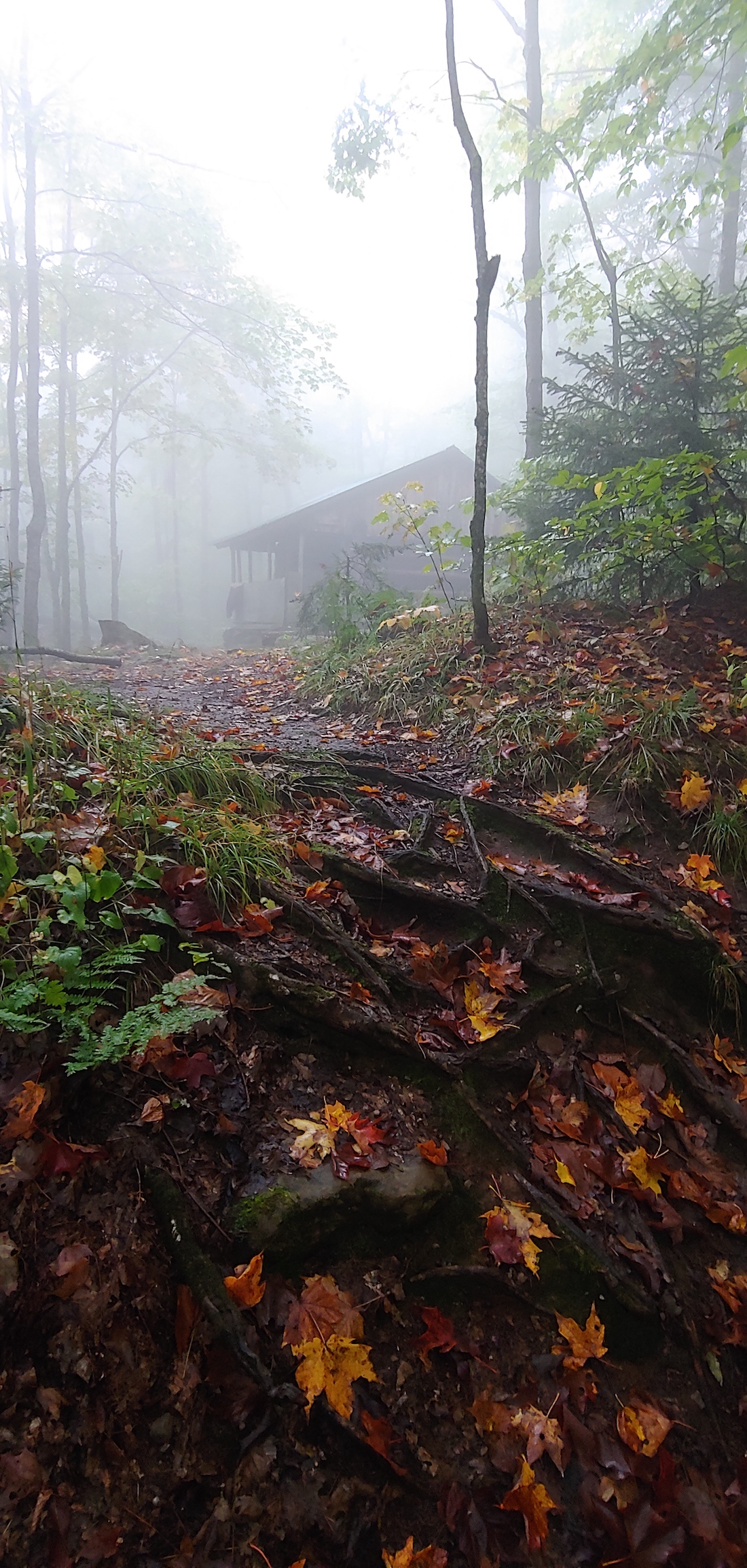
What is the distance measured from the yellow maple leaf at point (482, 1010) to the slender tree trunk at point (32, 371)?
17374 millimetres

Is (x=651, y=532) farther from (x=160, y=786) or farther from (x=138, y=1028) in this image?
(x=138, y=1028)

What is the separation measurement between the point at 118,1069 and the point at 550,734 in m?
3.60

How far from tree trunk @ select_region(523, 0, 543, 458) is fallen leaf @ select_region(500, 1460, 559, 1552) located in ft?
41.7

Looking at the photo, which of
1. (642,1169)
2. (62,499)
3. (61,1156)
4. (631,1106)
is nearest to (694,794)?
(631,1106)

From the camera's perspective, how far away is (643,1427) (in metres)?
1.79

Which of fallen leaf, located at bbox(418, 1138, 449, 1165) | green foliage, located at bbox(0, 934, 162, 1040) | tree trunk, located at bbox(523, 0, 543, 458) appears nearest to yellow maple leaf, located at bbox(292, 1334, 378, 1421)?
fallen leaf, located at bbox(418, 1138, 449, 1165)

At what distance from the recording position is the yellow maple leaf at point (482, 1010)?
2.59 m

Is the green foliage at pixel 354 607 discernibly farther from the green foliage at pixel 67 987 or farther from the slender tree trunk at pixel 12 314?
the slender tree trunk at pixel 12 314

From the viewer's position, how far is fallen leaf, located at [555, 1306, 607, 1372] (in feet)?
6.19

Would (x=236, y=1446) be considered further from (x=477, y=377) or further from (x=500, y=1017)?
(x=477, y=377)

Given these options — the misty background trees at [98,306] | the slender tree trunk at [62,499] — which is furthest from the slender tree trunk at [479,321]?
the slender tree trunk at [62,499]

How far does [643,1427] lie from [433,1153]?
0.87 m

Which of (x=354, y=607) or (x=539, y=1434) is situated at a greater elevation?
(x=354, y=607)

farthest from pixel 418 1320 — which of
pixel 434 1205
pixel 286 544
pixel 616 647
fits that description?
pixel 286 544
